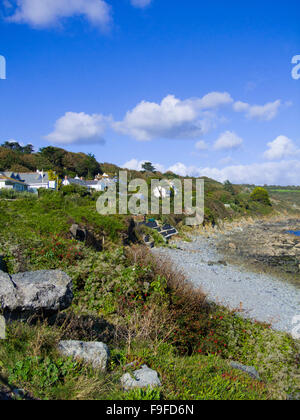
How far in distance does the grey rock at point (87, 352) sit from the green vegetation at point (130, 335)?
0.38 feet

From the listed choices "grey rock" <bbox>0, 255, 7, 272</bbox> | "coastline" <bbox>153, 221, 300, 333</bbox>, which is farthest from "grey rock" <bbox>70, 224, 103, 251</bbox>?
"grey rock" <bbox>0, 255, 7, 272</bbox>

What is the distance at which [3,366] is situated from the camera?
3250mm

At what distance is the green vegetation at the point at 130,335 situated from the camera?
11.1ft

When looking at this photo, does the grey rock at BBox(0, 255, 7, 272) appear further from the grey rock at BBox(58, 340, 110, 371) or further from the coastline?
the coastline

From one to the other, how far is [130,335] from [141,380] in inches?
62.1

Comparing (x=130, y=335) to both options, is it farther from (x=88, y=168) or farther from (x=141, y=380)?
(x=88, y=168)

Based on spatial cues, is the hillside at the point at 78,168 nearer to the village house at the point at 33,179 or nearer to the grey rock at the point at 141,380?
the village house at the point at 33,179

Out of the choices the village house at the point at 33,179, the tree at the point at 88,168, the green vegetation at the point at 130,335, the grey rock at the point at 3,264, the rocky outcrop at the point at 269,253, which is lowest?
the rocky outcrop at the point at 269,253

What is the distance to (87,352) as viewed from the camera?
12.6 feet

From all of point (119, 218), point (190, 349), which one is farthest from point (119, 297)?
point (119, 218)

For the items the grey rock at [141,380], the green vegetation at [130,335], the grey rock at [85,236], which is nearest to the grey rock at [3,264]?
the green vegetation at [130,335]

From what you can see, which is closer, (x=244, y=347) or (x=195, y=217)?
(x=244, y=347)

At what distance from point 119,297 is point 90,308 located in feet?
2.53
